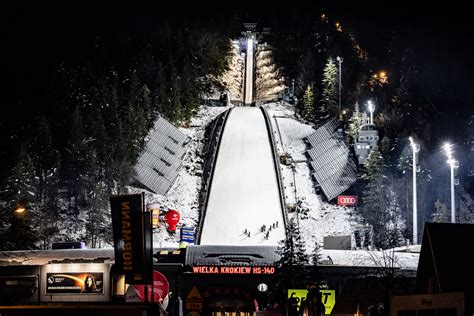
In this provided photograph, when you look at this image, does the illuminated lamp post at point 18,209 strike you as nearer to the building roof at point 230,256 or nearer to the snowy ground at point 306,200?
the building roof at point 230,256

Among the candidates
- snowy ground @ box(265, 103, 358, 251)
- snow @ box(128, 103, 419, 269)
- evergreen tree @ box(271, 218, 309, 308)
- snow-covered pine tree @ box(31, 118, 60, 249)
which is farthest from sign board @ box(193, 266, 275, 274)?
snow-covered pine tree @ box(31, 118, 60, 249)

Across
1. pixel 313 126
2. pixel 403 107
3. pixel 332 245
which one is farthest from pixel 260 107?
pixel 332 245

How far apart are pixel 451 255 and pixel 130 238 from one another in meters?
6.75

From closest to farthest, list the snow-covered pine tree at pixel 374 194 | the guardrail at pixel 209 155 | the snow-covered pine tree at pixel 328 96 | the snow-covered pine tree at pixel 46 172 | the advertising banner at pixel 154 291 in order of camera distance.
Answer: the advertising banner at pixel 154 291, the snow-covered pine tree at pixel 374 194, the snow-covered pine tree at pixel 46 172, the guardrail at pixel 209 155, the snow-covered pine tree at pixel 328 96

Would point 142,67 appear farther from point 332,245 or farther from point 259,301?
point 259,301

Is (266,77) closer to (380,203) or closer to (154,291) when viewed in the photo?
(380,203)

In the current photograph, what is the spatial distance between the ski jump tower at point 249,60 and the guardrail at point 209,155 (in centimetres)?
1901

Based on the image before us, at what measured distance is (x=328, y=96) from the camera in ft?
351

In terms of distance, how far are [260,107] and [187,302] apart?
87.5m

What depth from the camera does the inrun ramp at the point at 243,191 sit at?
7062 centimetres

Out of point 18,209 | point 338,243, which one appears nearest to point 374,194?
point 338,243

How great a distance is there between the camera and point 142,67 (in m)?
110

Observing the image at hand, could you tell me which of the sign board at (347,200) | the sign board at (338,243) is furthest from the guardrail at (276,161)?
the sign board at (338,243)

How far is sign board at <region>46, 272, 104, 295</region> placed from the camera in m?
22.6
